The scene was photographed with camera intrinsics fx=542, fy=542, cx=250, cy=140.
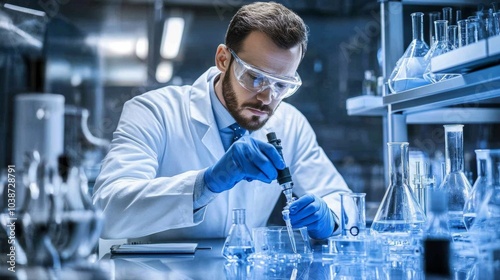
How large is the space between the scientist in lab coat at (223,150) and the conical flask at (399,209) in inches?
11.9

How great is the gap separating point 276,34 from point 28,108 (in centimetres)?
110

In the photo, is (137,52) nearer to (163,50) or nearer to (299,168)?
(163,50)

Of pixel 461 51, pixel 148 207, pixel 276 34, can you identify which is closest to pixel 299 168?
pixel 276 34

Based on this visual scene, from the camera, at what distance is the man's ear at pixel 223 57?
2174 mm

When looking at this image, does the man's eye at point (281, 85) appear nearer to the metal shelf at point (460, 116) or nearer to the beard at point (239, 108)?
the beard at point (239, 108)

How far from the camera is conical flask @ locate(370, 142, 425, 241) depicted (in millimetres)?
1462

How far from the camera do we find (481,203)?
4.42 feet

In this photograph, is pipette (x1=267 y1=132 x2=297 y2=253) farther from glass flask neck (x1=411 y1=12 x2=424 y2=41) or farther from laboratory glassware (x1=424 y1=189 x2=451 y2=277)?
glass flask neck (x1=411 y1=12 x2=424 y2=41)

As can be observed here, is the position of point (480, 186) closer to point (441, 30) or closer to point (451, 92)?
point (451, 92)

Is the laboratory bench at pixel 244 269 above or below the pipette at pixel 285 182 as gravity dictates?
below

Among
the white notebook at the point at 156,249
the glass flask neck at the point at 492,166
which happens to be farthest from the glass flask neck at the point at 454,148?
the white notebook at the point at 156,249

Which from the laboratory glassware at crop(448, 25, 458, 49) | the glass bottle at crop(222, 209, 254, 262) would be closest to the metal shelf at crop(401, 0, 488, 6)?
the laboratory glassware at crop(448, 25, 458, 49)

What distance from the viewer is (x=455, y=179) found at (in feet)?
5.23

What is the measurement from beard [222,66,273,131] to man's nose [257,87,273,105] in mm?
20
